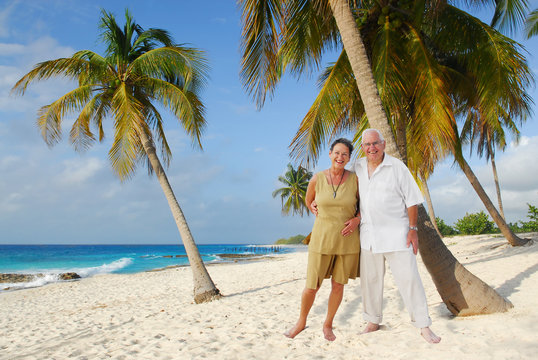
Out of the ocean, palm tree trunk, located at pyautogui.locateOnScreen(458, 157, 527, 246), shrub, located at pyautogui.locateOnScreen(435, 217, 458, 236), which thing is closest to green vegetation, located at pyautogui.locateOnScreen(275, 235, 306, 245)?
the ocean

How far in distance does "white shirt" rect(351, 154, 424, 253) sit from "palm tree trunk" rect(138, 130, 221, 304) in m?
6.06

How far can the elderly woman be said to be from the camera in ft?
12.1

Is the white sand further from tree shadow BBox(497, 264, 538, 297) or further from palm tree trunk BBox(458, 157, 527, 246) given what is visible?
palm tree trunk BBox(458, 157, 527, 246)

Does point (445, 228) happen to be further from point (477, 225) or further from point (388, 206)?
point (388, 206)

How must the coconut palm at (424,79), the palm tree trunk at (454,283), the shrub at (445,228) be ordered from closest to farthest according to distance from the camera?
1. the palm tree trunk at (454,283)
2. the coconut palm at (424,79)
3. the shrub at (445,228)

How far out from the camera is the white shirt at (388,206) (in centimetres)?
357

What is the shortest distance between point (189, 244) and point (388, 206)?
267 inches

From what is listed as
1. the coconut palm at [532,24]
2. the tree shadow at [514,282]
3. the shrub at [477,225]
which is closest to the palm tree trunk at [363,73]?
the tree shadow at [514,282]

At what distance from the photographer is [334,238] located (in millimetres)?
3686

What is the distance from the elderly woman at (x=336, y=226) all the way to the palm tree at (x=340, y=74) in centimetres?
122

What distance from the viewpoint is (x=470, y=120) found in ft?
54.9

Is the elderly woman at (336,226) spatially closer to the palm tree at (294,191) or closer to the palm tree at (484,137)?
the palm tree at (484,137)

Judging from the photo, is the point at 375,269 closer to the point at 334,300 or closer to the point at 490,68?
the point at 334,300

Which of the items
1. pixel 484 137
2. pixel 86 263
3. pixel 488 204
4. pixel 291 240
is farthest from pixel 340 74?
pixel 291 240
